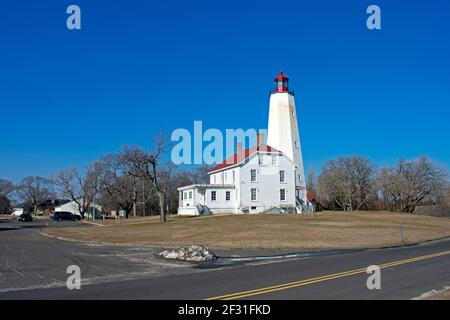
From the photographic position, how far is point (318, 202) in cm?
9575

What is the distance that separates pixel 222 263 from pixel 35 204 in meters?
150

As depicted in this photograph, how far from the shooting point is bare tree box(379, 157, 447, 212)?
88.9m

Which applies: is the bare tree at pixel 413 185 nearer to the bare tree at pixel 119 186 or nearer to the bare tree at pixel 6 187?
the bare tree at pixel 119 186

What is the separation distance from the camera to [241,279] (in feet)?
46.1

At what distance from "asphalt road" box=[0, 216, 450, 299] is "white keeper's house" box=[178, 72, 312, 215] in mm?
39612

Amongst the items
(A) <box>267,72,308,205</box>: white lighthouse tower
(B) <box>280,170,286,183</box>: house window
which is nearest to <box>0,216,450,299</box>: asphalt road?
(B) <box>280,170,286,183</box>: house window

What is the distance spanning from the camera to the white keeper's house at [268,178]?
6028 cm

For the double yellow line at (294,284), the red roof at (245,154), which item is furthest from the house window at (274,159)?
the double yellow line at (294,284)

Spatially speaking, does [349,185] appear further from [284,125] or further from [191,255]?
[191,255]

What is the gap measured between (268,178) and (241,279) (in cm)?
4734

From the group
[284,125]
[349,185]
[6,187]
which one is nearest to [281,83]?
[284,125]

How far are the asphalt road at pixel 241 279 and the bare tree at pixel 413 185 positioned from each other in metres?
72.8
